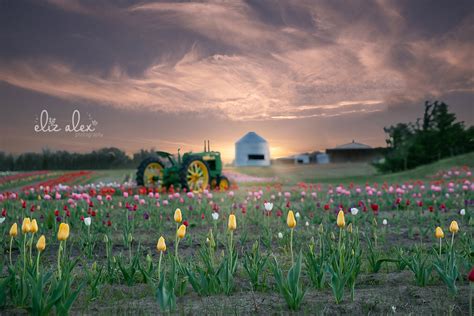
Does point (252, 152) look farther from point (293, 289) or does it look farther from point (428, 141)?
point (293, 289)

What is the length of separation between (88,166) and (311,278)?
68.6 ft

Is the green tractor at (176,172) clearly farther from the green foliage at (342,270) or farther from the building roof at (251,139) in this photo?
the building roof at (251,139)

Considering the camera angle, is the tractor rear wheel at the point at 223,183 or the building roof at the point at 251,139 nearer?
the tractor rear wheel at the point at 223,183

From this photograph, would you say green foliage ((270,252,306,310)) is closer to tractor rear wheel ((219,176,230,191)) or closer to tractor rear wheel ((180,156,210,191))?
tractor rear wheel ((180,156,210,191))

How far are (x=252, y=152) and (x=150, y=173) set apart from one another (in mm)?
25269

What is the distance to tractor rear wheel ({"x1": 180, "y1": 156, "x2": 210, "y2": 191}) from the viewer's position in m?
13.0

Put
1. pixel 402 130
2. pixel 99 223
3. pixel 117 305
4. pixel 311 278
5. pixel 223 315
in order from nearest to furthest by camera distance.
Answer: pixel 223 315 < pixel 117 305 < pixel 311 278 < pixel 99 223 < pixel 402 130

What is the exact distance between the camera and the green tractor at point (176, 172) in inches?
523

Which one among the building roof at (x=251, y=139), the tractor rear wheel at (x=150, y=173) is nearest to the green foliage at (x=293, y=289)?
the tractor rear wheel at (x=150, y=173)

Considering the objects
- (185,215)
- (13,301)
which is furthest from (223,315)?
(185,215)

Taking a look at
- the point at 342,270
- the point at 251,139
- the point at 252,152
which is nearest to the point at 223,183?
the point at 342,270

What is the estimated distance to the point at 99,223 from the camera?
7145 mm

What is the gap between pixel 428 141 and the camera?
82.2 feet

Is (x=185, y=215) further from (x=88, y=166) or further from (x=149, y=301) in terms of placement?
(x=88, y=166)
